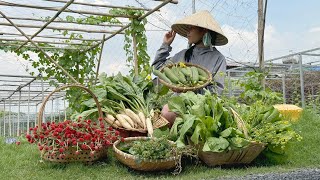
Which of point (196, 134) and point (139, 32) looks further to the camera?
point (139, 32)

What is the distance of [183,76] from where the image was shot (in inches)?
141

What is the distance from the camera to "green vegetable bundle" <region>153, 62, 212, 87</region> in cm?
356

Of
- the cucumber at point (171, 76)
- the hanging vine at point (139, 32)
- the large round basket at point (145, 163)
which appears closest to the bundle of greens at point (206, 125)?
the large round basket at point (145, 163)

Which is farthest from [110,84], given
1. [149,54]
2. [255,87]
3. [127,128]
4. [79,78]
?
[79,78]

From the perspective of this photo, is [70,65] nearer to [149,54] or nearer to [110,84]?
[149,54]

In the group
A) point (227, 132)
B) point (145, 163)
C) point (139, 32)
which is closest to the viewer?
point (145, 163)

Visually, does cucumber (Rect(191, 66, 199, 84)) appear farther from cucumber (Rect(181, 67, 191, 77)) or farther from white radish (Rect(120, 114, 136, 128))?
white radish (Rect(120, 114, 136, 128))

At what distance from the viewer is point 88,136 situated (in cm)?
283

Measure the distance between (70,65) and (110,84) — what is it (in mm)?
6157

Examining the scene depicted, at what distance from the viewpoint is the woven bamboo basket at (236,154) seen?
9.51ft

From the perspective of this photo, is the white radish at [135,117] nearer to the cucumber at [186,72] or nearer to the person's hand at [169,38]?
the cucumber at [186,72]

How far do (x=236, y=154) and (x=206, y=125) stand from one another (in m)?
0.29

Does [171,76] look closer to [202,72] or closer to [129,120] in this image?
[202,72]

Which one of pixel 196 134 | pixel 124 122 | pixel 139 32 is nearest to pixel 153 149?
pixel 196 134
